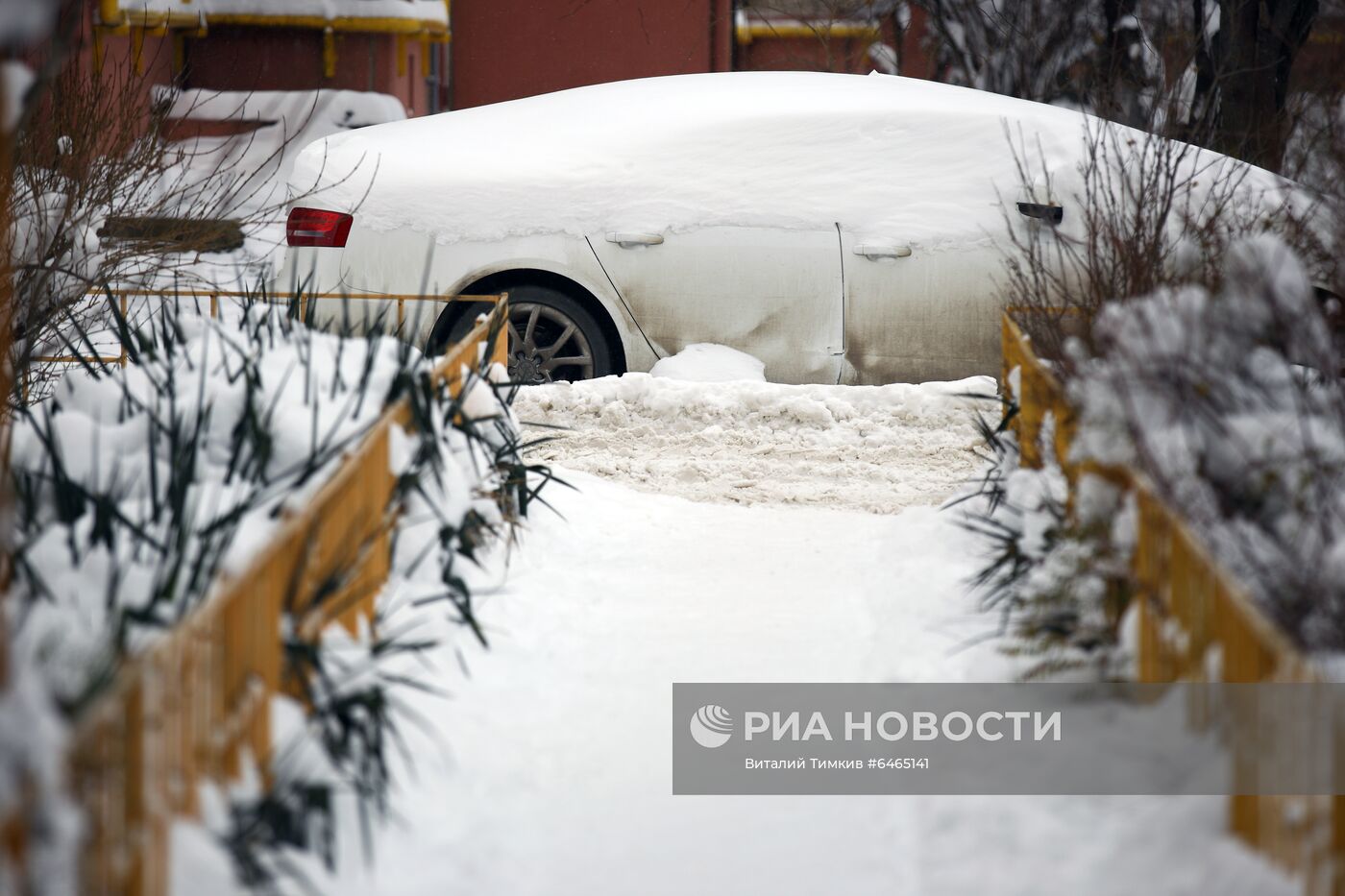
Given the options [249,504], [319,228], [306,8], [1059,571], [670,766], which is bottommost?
[670,766]

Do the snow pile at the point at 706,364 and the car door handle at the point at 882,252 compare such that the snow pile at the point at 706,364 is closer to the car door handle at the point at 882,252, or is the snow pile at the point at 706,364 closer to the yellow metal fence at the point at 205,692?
the car door handle at the point at 882,252

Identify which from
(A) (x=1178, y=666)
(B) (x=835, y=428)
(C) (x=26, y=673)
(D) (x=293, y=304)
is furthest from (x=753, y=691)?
(B) (x=835, y=428)

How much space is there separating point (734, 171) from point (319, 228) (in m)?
1.88

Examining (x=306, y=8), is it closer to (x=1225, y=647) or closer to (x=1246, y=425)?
(x=1246, y=425)

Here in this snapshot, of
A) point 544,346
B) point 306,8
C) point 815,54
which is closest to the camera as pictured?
point 544,346

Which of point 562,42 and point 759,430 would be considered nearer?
point 759,430

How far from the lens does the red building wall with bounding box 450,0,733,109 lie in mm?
19812

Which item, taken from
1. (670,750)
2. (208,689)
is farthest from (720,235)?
(208,689)

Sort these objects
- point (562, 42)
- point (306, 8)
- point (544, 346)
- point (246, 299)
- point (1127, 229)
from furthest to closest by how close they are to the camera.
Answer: point (562, 42), point (306, 8), point (544, 346), point (246, 299), point (1127, 229)

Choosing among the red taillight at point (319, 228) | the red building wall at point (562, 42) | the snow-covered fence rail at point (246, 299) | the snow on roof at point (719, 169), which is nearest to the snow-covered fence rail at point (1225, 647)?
the snow-covered fence rail at point (246, 299)

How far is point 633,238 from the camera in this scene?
7.05m

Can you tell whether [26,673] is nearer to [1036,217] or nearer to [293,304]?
[293,304]

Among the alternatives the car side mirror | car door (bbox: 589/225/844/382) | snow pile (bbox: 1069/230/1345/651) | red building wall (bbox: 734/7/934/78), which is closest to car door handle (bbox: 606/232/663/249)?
car door (bbox: 589/225/844/382)

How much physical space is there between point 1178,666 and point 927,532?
2355mm
